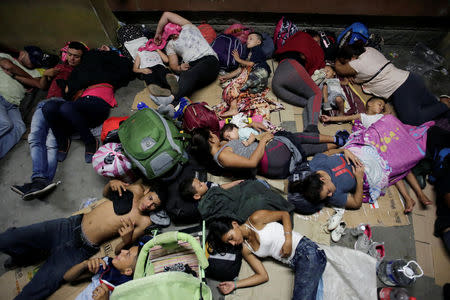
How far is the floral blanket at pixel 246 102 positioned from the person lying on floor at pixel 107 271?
7.02ft

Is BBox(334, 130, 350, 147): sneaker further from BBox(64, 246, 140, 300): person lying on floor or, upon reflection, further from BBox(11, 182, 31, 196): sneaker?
BBox(11, 182, 31, 196): sneaker

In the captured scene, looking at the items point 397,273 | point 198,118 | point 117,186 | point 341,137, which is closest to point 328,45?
point 341,137

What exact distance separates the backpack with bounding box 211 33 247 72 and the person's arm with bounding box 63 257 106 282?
3.06 metres

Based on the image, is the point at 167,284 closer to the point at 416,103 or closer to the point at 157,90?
the point at 157,90

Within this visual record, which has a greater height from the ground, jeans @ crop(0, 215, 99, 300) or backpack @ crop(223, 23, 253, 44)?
backpack @ crop(223, 23, 253, 44)

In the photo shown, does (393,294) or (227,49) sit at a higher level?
(227,49)

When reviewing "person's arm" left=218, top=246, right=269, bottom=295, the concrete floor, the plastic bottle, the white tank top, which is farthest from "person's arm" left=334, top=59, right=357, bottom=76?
"person's arm" left=218, top=246, right=269, bottom=295

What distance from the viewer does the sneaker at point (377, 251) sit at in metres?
2.66

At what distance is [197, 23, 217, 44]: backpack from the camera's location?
4035 millimetres

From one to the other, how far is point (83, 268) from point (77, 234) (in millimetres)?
389

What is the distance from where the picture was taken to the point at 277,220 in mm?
2658

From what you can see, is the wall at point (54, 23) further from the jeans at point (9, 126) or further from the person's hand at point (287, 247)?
the person's hand at point (287, 247)

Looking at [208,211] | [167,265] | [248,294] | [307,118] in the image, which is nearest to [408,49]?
[307,118]

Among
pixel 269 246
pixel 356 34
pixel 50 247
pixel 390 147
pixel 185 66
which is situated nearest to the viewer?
pixel 269 246
